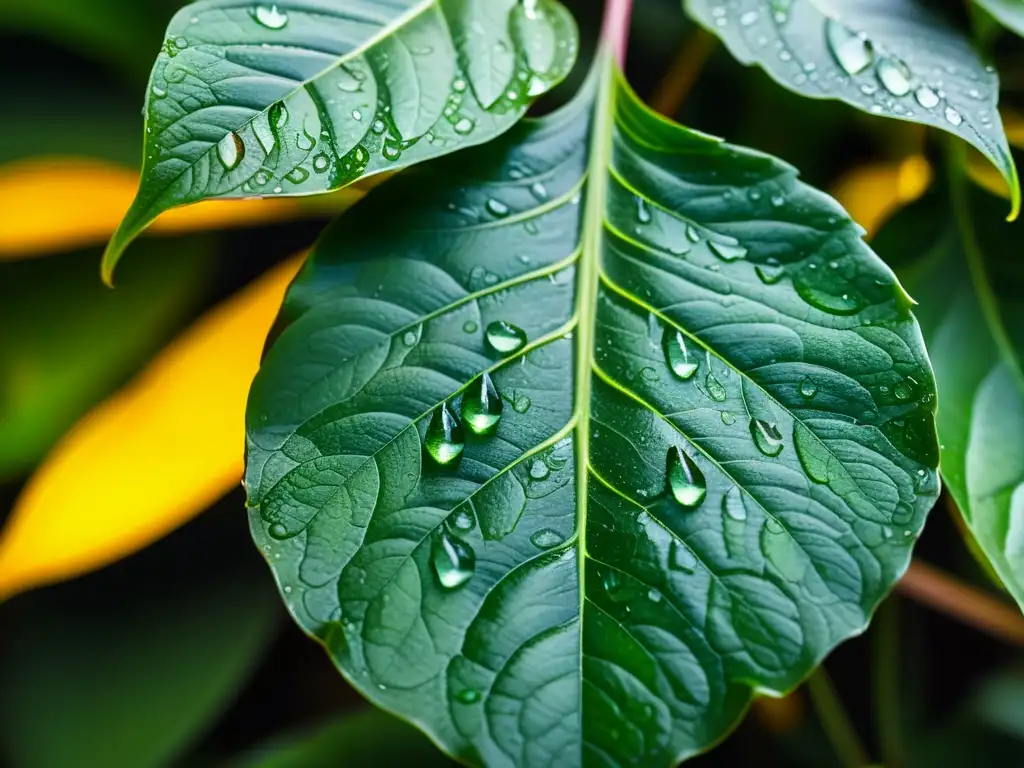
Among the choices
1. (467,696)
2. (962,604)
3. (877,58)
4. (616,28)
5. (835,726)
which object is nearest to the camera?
(467,696)

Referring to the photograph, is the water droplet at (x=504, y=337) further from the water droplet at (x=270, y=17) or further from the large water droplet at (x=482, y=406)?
the water droplet at (x=270, y=17)

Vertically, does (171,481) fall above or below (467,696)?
below

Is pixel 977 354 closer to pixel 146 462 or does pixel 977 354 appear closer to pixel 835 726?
pixel 835 726

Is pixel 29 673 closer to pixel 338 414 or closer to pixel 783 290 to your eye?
pixel 338 414

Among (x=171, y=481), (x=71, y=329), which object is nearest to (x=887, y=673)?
(x=171, y=481)

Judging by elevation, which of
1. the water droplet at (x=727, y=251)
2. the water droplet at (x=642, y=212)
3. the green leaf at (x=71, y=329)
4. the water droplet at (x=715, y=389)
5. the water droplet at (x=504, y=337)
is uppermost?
the water droplet at (x=727, y=251)

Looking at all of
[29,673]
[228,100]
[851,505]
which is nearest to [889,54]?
[851,505]

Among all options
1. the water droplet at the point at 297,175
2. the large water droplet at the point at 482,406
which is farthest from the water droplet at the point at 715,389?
the water droplet at the point at 297,175
